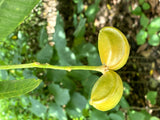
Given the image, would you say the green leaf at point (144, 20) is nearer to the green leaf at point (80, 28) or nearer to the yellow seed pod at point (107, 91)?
the green leaf at point (80, 28)

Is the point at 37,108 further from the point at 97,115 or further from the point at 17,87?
the point at 17,87

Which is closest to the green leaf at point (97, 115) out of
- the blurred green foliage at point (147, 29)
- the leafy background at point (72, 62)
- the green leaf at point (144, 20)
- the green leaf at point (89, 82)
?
the leafy background at point (72, 62)

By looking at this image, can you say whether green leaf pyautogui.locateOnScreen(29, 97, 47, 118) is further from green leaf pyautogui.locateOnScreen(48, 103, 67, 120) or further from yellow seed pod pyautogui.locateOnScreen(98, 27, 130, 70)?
yellow seed pod pyautogui.locateOnScreen(98, 27, 130, 70)

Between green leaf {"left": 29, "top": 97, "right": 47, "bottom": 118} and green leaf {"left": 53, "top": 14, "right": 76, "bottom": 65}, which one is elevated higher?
green leaf {"left": 53, "top": 14, "right": 76, "bottom": 65}

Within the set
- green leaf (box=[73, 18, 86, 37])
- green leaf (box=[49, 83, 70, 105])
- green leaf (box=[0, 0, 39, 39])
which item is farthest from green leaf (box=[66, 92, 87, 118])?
green leaf (box=[0, 0, 39, 39])

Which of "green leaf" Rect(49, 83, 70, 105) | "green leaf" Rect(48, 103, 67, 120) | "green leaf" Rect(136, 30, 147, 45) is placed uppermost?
"green leaf" Rect(136, 30, 147, 45)

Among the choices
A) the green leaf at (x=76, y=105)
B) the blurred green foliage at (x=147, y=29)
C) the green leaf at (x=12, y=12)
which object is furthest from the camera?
the blurred green foliage at (x=147, y=29)

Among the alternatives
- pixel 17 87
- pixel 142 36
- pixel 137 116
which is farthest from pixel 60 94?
pixel 142 36
